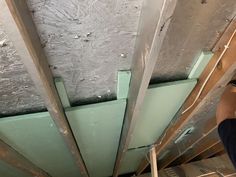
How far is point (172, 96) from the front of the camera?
1334mm

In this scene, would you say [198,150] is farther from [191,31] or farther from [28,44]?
[28,44]

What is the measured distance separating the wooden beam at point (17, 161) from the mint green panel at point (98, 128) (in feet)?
1.25

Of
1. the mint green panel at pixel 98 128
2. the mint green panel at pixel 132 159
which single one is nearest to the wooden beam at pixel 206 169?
the mint green panel at pixel 132 159

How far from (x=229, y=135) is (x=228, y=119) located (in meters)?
0.09

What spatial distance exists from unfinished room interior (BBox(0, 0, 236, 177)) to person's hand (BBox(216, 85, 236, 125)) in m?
0.04

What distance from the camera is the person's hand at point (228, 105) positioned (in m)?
1.23

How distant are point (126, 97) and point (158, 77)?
188 millimetres

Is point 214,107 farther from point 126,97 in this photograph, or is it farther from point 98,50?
point 98,50

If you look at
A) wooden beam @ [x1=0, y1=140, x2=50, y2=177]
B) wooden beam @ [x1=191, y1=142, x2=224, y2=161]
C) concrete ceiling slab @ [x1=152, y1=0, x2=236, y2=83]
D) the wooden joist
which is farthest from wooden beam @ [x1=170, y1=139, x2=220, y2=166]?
wooden beam @ [x1=0, y1=140, x2=50, y2=177]

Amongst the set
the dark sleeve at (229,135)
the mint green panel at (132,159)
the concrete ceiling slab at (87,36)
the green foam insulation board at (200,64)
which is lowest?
the dark sleeve at (229,135)

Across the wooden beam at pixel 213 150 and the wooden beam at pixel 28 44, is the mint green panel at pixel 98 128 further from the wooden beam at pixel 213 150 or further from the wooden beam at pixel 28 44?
the wooden beam at pixel 213 150

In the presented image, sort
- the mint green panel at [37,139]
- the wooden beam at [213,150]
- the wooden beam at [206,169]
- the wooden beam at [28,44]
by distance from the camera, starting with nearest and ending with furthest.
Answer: the wooden beam at [28,44] → the mint green panel at [37,139] → the wooden beam at [206,169] → the wooden beam at [213,150]

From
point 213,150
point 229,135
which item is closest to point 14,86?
point 229,135

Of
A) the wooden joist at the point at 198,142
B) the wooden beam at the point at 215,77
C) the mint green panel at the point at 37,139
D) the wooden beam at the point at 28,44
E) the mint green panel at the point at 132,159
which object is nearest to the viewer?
the wooden beam at the point at 28,44
